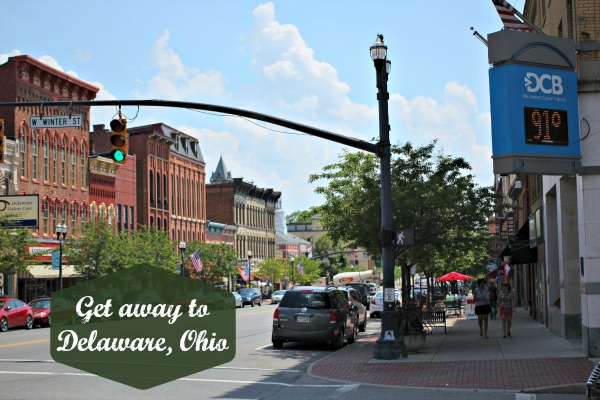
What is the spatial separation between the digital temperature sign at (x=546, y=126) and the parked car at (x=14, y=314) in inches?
988

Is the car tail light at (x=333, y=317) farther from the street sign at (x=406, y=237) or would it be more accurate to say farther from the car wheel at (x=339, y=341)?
the street sign at (x=406, y=237)

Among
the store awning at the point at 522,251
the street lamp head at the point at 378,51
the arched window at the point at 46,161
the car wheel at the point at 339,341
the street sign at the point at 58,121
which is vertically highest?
the arched window at the point at 46,161

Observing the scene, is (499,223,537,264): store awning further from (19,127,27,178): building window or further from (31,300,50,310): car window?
(19,127,27,178): building window

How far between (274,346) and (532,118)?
10.3 meters

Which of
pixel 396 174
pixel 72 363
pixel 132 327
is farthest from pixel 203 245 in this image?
pixel 72 363

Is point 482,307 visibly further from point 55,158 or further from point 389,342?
point 55,158

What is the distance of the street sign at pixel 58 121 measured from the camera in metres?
18.7

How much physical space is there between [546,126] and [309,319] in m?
8.99

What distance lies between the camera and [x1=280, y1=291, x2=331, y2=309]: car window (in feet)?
78.0

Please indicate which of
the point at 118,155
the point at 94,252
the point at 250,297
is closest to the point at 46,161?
the point at 94,252

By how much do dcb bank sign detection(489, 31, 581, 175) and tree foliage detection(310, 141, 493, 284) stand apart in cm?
758

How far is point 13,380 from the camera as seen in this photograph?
15.5 m

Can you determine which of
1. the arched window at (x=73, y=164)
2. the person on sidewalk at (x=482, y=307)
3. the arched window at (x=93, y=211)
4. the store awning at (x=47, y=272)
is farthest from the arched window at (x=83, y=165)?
the person on sidewalk at (x=482, y=307)

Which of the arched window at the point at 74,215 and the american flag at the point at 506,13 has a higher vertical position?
the american flag at the point at 506,13
